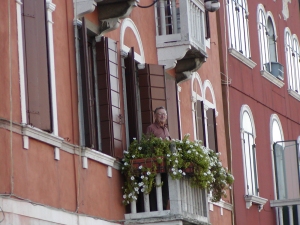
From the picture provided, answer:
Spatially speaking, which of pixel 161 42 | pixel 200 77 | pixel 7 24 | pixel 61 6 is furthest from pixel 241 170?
pixel 7 24

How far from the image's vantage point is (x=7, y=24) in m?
12.6

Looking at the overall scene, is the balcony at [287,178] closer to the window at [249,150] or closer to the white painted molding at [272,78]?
the window at [249,150]

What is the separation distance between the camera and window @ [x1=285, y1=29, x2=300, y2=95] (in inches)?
1126

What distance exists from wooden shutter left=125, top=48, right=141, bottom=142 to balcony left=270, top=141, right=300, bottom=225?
9.40 m

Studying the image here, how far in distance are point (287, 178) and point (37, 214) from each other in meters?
13.7

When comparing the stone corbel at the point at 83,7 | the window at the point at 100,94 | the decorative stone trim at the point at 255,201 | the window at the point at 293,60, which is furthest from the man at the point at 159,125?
the window at the point at 293,60

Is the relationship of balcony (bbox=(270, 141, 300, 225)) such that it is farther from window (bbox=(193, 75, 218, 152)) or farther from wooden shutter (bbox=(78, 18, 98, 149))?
wooden shutter (bbox=(78, 18, 98, 149))

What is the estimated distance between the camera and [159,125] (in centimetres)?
1642

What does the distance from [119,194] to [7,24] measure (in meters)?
4.09

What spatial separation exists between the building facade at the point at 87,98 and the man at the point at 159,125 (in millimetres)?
264

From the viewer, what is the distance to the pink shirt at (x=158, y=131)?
16281mm

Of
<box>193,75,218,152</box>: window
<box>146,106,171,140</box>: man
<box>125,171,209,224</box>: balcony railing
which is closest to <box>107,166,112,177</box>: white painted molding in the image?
<box>125,171,209,224</box>: balcony railing

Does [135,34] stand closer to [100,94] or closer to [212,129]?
[100,94]

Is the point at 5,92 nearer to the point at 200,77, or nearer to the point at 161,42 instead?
the point at 161,42
